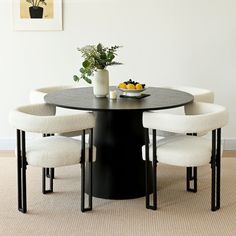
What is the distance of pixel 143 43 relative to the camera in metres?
5.52

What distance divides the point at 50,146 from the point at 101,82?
74 cm

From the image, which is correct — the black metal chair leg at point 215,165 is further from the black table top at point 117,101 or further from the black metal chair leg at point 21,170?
the black metal chair leg at point 21,170

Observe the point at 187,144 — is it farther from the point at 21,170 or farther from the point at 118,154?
the point at 21,170

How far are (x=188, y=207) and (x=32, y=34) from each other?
268 cm

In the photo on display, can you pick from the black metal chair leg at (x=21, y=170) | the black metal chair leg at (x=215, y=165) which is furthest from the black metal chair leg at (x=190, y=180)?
the black metal chair leg at (x=21, y=170)

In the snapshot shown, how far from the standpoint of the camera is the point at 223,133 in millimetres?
5633

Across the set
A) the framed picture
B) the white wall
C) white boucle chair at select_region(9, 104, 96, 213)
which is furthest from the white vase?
the framed picture

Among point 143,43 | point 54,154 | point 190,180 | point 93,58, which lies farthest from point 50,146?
point 143,43

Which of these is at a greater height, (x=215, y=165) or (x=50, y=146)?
(x=50, y=146)

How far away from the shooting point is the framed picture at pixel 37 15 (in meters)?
5.46

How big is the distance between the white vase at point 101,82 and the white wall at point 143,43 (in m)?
1.40

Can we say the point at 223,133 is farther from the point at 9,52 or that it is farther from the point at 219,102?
the point at 9,52

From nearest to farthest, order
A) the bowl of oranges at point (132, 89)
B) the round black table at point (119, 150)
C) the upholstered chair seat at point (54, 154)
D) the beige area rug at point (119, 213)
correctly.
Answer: the beige area rug at point (119, 213)
the upholstered chair seat at point (54, 154)
the round black table at point (119, 150)
the bowl of oranges at point (132, 89)

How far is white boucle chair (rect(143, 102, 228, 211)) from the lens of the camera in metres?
3.54
